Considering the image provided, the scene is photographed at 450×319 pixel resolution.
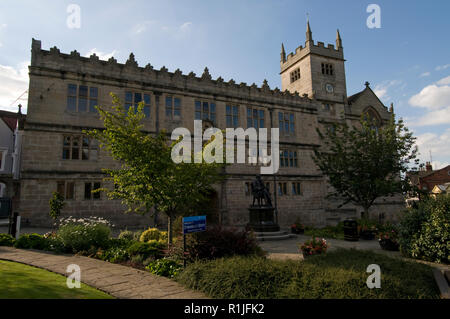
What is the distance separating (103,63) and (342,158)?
62.7ft

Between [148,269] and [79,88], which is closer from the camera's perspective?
[148,269]

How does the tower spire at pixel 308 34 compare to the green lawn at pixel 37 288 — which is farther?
the tower spire at pixel 308 34

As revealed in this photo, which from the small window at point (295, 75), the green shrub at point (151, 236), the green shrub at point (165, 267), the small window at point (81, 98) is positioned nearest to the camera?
the green shrub at point (165, 267)

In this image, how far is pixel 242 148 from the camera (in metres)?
23.7

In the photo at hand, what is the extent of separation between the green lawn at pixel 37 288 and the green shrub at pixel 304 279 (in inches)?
89.9

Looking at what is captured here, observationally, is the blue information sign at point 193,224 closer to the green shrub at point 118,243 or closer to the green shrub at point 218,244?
the green shrub at point 218,244

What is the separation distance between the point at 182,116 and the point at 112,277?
618 inches

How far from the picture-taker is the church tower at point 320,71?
99.3 feet

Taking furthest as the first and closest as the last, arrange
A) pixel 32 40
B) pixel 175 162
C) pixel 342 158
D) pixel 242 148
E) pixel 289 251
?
pixel 242 148 < pixel 342 158 < pixel 32 40 < pixel 289 251 < pixel 175 162

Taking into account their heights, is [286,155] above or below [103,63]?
below

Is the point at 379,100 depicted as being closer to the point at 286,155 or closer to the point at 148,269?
the point at 286,155

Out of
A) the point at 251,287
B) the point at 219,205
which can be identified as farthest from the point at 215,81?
the point at 251,287

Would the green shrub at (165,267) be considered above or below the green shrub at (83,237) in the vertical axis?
below

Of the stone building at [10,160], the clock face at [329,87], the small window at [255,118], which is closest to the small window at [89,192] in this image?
the stone building at [10,160]
